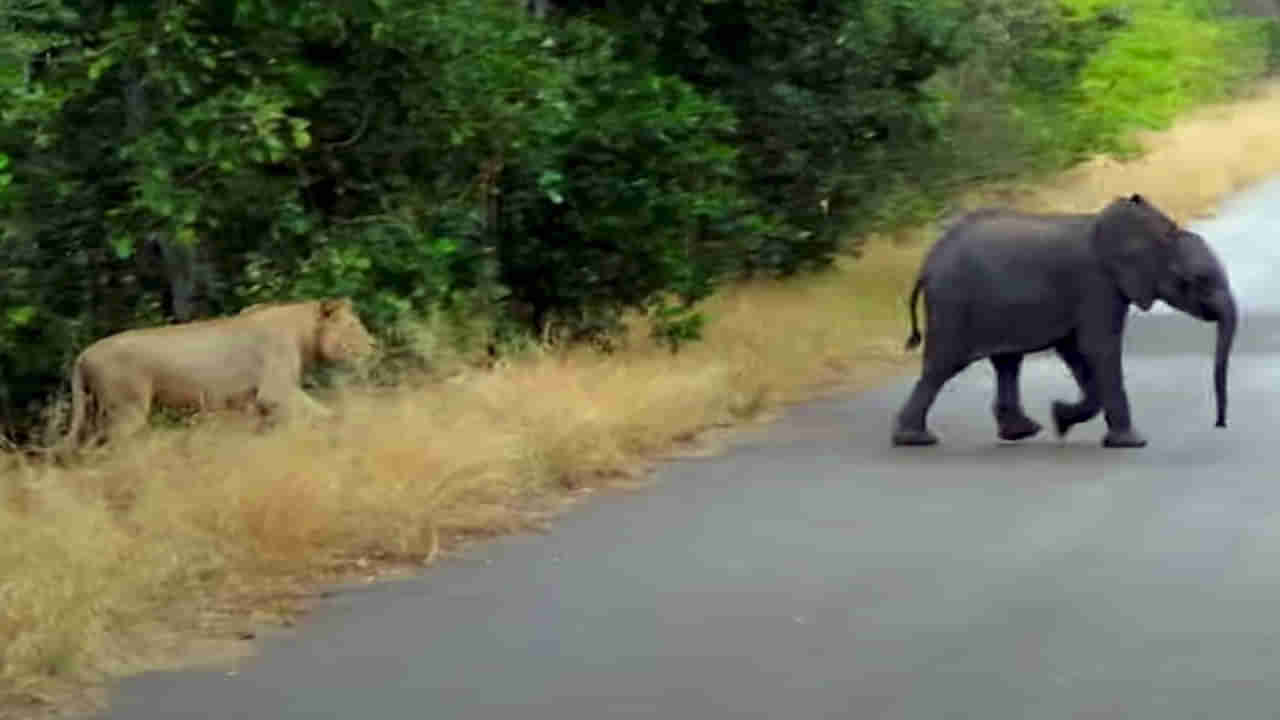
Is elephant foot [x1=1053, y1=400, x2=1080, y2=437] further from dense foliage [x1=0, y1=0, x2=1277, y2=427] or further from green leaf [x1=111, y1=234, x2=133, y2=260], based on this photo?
green leaf [x1=111, y1=234, x2=133, y2=260]

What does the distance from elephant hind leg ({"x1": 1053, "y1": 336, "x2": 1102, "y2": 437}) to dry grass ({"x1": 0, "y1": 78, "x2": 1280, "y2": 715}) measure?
80.1 inches

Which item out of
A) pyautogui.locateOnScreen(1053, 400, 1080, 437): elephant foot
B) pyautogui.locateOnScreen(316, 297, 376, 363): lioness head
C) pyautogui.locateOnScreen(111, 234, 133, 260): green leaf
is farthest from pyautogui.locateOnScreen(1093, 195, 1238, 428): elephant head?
pyautogui.locateOnScreen(111, 234, 133, 260): green leaf

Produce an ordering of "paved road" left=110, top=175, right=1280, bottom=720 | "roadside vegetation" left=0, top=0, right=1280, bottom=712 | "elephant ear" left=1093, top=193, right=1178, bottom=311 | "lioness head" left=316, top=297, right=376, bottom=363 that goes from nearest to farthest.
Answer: "paved road" left=110, top=175, right=1280, bottom=720 → "roadside vegetation" left=0, top=0, right=1280, bottom=712 → "lioness head" left=316, top=297, right=376, bottom=363 → "elephant ear" left=1093, top=193, right=1178, bottom=311

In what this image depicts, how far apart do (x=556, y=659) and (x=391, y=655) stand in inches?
22.0

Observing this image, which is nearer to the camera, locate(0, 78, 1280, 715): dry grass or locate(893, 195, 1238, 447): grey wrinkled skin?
locate(0, 78, 1280, 715): dry grass

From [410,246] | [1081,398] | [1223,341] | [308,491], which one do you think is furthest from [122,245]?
[1223,341]

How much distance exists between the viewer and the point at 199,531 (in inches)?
429

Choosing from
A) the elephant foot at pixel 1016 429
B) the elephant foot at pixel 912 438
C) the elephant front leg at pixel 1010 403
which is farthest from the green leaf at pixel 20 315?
the elephant foot at pixel 1016 429

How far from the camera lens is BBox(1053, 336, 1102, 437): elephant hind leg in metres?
15.0

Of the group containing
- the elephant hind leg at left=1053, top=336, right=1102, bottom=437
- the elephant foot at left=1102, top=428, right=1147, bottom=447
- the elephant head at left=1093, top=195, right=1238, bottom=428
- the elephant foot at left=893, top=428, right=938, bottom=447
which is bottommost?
the elephant foot at left=893, top=428, right=938, bottom=447

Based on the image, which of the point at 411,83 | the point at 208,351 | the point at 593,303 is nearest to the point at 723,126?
the point at 593,303

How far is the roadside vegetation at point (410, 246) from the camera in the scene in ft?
36.2

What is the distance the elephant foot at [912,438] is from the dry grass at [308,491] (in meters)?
1.18

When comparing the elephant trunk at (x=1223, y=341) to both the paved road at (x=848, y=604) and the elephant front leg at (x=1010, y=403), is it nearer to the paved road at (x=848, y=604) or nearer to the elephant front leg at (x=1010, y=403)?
the paved road at (x=848, y=604)
